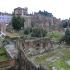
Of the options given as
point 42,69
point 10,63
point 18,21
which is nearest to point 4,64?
point 10,63

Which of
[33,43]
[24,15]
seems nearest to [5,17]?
[24,15]

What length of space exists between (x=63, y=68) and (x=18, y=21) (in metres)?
26.5

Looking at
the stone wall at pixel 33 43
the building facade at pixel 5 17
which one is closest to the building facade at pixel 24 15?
the building facade at pixel 5 17

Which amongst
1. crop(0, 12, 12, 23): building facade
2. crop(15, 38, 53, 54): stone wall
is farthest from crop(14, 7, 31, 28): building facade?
crop(15, 38, 53, 54): stone wall

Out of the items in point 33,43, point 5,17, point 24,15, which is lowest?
point 33,43

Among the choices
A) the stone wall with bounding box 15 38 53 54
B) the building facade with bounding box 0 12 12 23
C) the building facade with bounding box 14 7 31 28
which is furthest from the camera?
the building facade with bounding box 14 7 31 28

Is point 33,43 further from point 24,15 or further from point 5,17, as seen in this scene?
point 24,15

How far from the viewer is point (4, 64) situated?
9414 millimetres

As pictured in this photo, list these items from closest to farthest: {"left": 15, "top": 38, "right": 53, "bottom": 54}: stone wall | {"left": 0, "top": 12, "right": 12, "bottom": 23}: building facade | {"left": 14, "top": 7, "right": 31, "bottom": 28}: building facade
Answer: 1. {"left": 15, "top": 38, "right": 53, "bottom": 54}: stone wall
2. {"left": 0, "top": 12, "right": 12, "bottom": 23}: building facade
3. {"left": 14, "top": 7, "right": 31, "bottom": 28}: building facade

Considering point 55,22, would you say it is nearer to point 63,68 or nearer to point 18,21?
point 18,21

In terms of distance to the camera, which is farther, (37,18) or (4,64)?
(37,18)

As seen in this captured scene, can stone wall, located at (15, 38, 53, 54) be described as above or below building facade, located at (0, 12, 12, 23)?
below

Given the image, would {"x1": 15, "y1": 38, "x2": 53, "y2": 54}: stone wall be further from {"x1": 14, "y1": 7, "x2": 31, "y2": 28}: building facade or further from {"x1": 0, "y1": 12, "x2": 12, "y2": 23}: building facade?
{"x1": 0, "y1": 12, "x2": 12, "y2": 23}: building facade

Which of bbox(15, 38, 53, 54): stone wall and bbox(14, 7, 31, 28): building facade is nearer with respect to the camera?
bbox(15, 38, 53, 54): stone wall
